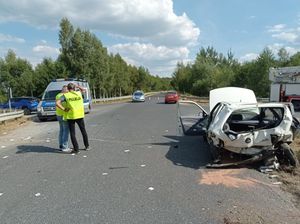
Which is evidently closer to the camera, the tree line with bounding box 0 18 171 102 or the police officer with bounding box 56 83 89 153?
the police officer with bounding box 56 83 89 153

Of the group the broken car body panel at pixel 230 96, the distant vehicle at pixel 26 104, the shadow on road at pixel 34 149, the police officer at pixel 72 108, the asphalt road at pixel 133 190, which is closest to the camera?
the asphalt road at pixel 133 190

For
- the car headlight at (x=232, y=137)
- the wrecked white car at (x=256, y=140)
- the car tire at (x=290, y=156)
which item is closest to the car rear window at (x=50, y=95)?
the wrecked white car at (x=256, y=140)

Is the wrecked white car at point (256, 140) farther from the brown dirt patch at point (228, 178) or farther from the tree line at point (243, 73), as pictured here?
the tree line at point (243, 73)

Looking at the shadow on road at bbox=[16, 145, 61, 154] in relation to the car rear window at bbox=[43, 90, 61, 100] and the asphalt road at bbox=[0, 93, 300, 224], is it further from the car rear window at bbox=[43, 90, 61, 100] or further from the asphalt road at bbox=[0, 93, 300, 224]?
the car rear window at bbox=[43, 90, 61, 100]

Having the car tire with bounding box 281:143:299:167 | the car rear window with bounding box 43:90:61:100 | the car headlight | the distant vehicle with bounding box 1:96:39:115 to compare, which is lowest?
the distant vehicle with bounding box 1:96:39:115

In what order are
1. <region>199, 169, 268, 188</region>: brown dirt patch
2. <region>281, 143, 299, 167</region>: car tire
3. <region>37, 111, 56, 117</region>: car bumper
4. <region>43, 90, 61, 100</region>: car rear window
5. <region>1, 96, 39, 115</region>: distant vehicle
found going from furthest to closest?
<region>1, 96, 39, 115</region>: distant vehicle < <region>43, 90, 61, 100</region>: car rear window < <region>37, 111, 56, 117</region>: car bumper < <region>281, 143, 299, 167</region>: car tire < <region>199, 169, 268, 188</region>: brown dirt patch

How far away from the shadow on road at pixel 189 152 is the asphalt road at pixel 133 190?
0.07 ft

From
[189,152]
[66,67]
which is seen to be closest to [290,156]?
[189,152]

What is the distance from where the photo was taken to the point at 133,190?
5.59m

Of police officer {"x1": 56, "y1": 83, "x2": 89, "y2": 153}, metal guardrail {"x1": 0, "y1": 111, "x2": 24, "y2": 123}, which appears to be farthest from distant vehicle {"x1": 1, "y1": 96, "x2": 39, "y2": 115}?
police officer {"x1": 56, "y1": 83, "x2": 89, "y2": 153}

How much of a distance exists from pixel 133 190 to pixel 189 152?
132 inches

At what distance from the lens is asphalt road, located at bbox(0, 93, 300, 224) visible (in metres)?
4.51

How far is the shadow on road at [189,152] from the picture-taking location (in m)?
7.53

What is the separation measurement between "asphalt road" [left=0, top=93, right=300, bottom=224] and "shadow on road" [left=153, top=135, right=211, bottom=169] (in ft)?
0.07
